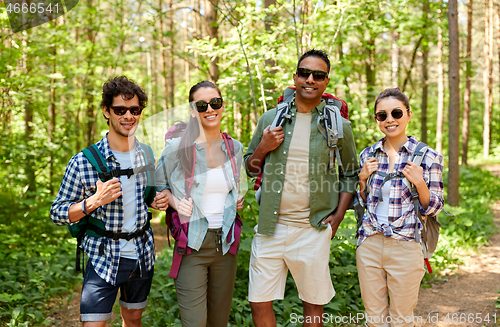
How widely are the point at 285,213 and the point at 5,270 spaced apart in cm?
434

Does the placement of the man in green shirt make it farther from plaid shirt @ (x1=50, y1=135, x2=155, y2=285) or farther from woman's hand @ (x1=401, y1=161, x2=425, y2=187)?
plaid shirt @ (x1=50, y1=135, x2=155, y2=285)

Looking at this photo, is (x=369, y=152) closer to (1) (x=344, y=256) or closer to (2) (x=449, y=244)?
(1) (x=344, y=256)

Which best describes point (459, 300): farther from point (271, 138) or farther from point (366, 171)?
point (271, 138)

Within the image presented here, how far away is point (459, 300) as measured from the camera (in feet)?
15.6

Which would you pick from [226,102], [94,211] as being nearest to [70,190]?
[94,211]

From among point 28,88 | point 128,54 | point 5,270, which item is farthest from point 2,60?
point 128,54

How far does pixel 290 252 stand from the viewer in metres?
2.97

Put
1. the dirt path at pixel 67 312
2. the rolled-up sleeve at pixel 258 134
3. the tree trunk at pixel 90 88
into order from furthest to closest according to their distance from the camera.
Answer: the tree trunk at pixel 90 88
the dirt path at pixel 67 312
the rolled-up sleeve at pixel 258 134

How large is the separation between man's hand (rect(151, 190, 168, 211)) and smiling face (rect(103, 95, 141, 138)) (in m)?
0.49

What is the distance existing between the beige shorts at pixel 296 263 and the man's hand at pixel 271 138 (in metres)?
0.64

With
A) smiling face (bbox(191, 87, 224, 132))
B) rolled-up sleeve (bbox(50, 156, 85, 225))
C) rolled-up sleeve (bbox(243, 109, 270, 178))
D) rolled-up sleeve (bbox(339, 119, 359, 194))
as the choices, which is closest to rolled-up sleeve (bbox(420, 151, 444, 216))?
rolled-up sleeve (bbox(339, 119, 359, 194))

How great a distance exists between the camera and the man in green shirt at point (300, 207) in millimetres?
2945

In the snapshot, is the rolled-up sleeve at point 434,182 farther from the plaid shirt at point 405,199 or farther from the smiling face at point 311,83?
the smiling face at point 311,83

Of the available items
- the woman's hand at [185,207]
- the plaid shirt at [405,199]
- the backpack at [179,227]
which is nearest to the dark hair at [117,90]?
the backpack at [179,227]
